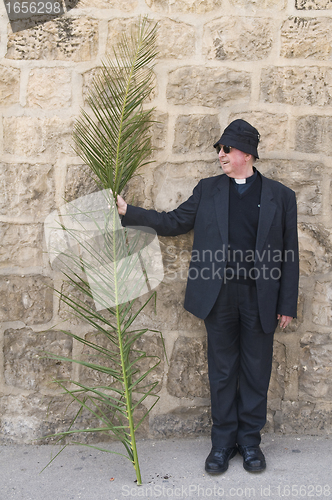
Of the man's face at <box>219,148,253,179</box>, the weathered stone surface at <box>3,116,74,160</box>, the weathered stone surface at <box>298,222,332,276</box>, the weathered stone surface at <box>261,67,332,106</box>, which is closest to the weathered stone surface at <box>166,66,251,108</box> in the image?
the weathered stone surface at <box>261,67,332,106</box>

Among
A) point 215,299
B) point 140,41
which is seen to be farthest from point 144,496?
point 140,41

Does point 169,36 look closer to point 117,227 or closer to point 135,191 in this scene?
point 135,191

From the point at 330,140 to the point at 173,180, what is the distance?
97 centimetres

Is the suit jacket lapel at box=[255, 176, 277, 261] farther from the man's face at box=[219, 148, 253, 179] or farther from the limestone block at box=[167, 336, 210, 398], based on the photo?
the limestone block at box=[167, 336, 210, 398]

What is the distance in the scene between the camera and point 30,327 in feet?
8.60

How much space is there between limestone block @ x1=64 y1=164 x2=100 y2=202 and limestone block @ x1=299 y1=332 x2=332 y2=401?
5.19ft

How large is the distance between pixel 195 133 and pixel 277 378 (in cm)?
157

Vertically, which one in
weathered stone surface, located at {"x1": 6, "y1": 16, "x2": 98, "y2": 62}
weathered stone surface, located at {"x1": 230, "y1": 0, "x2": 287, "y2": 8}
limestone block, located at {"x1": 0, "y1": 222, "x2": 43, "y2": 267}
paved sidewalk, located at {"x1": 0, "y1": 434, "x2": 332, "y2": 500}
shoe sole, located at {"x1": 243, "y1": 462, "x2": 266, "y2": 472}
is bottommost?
paved sidewalk, located at {"x1": 0, "y1": 434, "x2": 332, "y2": 500}

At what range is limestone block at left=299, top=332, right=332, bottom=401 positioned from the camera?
266 cm

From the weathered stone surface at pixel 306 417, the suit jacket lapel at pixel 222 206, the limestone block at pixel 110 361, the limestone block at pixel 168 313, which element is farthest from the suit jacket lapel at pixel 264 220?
the weathered stone surface at pixel 306 417

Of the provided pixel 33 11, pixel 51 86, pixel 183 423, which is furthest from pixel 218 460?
pixel 33 11

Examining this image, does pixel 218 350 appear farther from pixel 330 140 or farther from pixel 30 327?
pixel 330 140

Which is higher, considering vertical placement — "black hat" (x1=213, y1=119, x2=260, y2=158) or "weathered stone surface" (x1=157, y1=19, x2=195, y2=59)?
"weathered stone surface" (x1=157, y1=19, x2=195, y2=59)

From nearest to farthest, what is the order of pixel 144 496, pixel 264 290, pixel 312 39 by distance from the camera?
pixel 144 496 → pixel 264 290 → pixel 312 39
